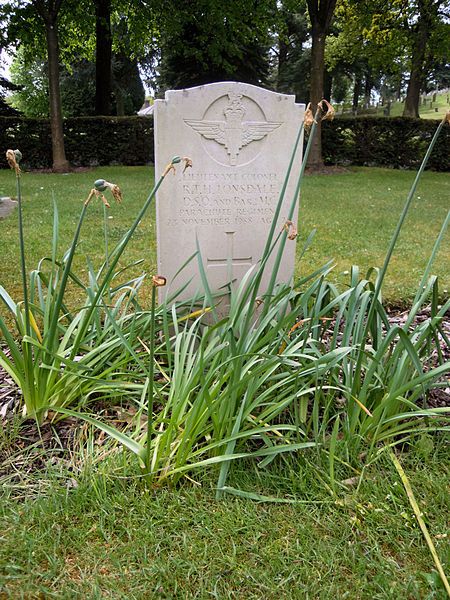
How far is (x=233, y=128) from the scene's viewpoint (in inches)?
112

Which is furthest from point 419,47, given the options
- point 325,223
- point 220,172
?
point 220,172

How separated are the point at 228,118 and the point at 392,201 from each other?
752 cm

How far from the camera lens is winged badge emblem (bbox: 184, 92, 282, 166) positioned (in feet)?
9.16

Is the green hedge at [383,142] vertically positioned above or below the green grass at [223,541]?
above

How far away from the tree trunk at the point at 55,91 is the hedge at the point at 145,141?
1.50m

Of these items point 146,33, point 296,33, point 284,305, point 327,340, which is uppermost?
point 296,33

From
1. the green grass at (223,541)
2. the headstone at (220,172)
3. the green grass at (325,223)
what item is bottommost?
the green grass at (223,541)

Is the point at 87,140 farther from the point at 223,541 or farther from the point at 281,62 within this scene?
the point at 281,62

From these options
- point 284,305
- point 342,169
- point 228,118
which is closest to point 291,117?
point 228,118

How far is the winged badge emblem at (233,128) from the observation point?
2793mm

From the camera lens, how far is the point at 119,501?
5.60ft

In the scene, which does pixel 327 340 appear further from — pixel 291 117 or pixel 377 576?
pixel 377 576

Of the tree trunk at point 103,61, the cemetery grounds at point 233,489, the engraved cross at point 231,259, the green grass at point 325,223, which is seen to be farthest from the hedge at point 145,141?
the cemetery grounds at point 233,489

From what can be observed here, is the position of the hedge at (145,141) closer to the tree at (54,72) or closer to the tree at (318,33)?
the tree at (54,72)
